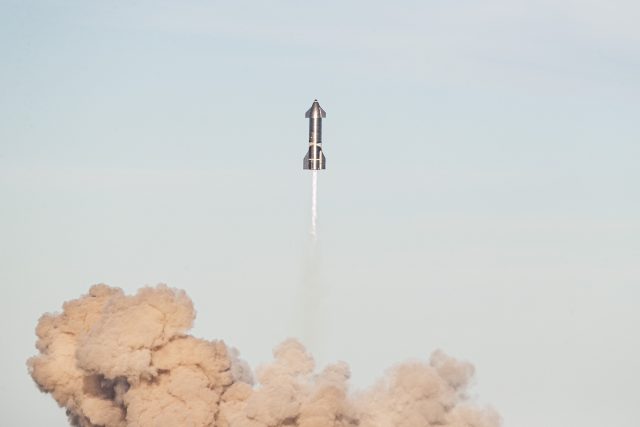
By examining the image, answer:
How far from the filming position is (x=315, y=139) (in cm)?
6256

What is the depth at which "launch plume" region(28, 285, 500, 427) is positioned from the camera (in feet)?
193

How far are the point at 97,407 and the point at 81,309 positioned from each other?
3138 mm

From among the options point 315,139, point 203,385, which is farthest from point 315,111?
point 203,385

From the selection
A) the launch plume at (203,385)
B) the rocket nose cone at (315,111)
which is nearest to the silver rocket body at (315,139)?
the rocket nose cone at (315,111)

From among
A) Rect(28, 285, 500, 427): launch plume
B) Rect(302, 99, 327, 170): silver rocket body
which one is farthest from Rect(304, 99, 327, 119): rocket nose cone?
Rect(28, 285, 500, 427): launch plume

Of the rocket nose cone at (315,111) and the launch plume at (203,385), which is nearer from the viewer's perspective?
the launch plume at (203,385)

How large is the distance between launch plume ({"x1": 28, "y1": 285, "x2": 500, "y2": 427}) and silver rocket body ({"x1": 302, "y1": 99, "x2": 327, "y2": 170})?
5119 mm

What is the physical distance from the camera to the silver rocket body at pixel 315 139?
62375 millimetres

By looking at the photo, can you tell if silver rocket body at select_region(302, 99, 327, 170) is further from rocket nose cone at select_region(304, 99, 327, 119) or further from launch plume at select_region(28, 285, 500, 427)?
launch plume at select_region(28, 285, 500, 427)

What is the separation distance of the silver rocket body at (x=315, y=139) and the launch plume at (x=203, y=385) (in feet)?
16.8

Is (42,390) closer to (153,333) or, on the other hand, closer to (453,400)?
(153,333)

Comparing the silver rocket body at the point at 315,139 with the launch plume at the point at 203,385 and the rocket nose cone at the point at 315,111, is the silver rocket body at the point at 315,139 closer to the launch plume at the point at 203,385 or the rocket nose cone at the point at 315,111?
the rocket nose cone at the point at 315,111

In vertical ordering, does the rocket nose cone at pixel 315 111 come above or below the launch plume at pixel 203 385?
above

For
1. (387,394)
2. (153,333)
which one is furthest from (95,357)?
(387,394)
